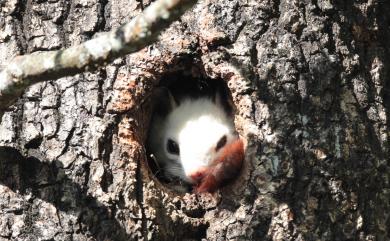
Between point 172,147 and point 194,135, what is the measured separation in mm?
175

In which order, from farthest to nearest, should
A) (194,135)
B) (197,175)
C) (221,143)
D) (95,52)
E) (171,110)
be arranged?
(171,110)
(194,135)
(221,143)
(197,175)
(95,52)

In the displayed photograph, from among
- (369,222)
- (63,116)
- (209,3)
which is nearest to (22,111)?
(63,116)

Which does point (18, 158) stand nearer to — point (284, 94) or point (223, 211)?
point (223, 211)

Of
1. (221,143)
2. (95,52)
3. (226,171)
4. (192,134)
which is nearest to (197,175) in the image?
(221,143)

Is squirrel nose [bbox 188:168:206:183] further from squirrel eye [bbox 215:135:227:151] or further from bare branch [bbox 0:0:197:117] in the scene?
bare branch [bbox 0:0:197:117]

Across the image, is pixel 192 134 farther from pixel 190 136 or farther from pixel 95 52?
pixel 95 52

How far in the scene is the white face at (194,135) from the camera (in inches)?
152

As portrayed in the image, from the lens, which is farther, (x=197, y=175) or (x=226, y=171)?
(x=197, y=175)

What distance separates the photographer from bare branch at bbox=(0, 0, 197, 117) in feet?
6.59

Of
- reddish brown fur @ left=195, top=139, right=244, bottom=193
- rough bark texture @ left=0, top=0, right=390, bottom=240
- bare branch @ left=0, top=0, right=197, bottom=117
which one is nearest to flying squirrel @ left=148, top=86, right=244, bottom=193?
reddish brown fur @ left=195, top=139, right=244, bottom=193

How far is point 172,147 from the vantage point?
4.16 metres

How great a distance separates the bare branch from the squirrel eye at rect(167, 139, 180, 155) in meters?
1.82

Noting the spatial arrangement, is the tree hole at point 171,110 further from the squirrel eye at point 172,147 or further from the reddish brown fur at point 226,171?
the reddish brown fur at point 226,171

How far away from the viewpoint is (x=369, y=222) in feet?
Answer: 9.90
